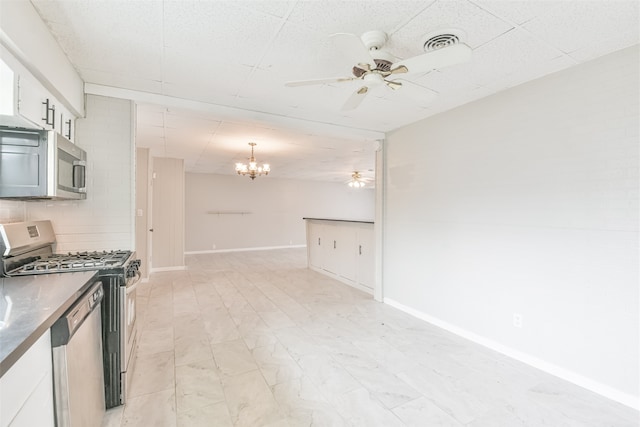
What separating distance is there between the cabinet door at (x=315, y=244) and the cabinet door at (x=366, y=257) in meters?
1.22

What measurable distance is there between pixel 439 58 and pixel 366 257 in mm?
3355

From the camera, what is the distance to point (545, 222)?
2404mm

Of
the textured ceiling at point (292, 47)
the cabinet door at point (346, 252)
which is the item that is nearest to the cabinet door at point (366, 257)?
the cabinet door at point (346, 252)

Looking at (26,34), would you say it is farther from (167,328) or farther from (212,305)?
(212,305)

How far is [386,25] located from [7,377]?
232 cm

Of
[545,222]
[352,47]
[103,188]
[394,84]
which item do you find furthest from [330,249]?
[352,47]

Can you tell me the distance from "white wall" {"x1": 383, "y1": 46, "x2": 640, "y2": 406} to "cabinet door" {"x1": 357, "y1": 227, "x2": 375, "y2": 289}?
1.05m

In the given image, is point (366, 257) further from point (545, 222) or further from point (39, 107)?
point (39, 107)

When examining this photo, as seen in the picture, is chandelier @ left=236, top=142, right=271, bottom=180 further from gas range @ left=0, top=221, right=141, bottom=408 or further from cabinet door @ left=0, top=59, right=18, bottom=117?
cabinet door @ left=0, top=59, right=18, bottom=117

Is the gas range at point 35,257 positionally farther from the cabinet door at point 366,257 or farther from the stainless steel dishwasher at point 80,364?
the cabinet door at point 366,257

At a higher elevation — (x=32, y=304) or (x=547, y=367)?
(x=32, y=304)

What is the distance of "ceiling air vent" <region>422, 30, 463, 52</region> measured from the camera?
1.83 metres

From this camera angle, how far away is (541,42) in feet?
6.39

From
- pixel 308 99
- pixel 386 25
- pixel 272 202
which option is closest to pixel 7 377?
pixel 386 25
